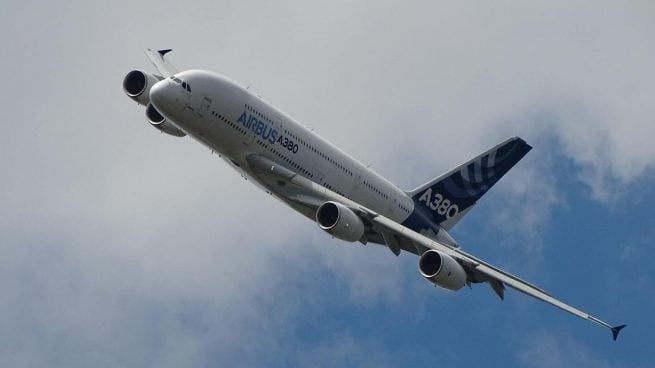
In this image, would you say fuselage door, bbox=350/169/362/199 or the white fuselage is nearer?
the white fuselage

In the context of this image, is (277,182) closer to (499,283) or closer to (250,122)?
(250,122)

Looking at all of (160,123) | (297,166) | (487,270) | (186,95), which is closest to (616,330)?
(487,270)

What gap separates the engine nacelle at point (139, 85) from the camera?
277 feet

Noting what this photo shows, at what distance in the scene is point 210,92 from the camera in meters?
78.1

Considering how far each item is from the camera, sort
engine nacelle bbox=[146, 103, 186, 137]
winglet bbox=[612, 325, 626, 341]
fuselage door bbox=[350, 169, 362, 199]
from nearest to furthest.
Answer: winglet bbox=[612, 325, 626, 341] < engine nacelle bbox=[146, 103, 186, 137] < fuselage door bbox=[350, 169, 362, 199]

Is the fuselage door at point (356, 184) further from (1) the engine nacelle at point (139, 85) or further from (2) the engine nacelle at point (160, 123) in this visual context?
(1) the engine nacelle at point (139, 85)

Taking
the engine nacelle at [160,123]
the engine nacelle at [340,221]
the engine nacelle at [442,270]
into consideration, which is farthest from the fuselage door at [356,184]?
the engine nacelle at [160,123]

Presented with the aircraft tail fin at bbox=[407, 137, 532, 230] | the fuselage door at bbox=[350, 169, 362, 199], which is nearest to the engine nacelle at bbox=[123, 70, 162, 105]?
the fuselage door at bbox=[350, 169, 362, 199]

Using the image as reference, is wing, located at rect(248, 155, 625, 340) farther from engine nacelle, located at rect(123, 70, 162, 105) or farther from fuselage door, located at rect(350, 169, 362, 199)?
engine nacelle, located at rect(123, 70, 162, 105)

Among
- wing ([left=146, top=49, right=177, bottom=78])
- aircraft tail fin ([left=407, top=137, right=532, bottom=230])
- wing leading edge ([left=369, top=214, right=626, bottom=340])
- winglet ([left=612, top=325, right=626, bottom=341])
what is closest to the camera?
winglet ([left=612, top=325, right=626, bottom=341])

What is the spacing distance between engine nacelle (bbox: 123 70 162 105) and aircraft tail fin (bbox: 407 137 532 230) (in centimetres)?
2132

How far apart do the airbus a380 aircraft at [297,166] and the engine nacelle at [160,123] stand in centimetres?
7

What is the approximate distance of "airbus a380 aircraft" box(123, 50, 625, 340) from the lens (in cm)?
7781

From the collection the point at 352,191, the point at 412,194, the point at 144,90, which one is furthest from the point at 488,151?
the point at 144,90
